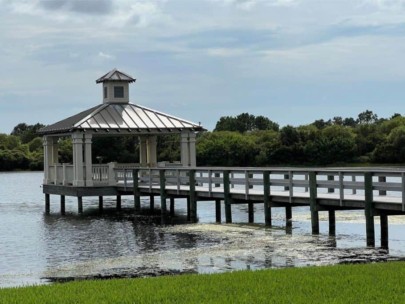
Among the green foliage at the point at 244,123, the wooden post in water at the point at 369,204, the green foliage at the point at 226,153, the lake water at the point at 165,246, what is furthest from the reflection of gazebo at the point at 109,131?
the green foliage at the point at 244,123

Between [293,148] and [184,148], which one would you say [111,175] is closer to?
[184,148]

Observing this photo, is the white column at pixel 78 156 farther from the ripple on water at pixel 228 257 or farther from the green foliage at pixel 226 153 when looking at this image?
the green foliage at pixel 226 153

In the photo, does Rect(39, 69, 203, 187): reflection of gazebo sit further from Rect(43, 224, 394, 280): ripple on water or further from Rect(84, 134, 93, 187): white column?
Rect(43, 224, 394, 280): ripple on water

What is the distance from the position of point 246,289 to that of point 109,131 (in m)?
27.5

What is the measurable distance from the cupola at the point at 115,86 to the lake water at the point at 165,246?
776 centimetres

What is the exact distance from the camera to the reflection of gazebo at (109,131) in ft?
133

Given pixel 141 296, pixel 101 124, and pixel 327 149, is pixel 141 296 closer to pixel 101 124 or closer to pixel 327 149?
pixel 101 124

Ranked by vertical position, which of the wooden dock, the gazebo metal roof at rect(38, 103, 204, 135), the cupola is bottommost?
the wooden dock

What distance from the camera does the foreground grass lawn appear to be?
1276 centimetres

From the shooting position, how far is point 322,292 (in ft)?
43.4

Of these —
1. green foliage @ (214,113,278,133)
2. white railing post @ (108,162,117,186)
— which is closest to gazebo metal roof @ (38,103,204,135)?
white railing post @ (108,162,117,186)

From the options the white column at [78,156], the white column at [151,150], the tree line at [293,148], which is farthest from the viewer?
the tree line at [293,148]

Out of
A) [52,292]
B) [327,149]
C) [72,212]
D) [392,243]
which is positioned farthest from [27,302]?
[327,149]

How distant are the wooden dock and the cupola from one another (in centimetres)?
486
